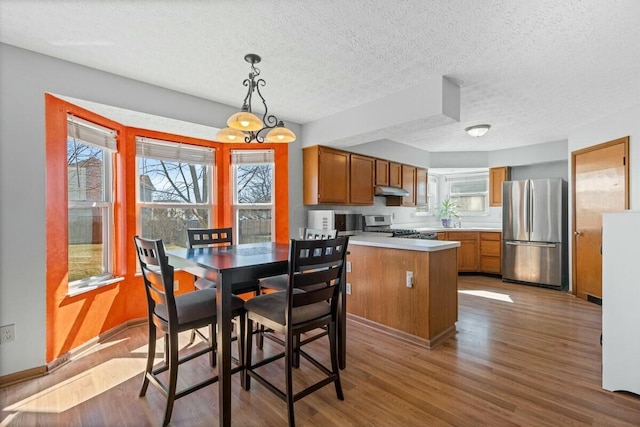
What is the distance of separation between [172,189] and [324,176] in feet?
6.02

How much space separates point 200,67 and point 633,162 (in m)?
4.69

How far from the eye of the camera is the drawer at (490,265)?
5434 millimetres

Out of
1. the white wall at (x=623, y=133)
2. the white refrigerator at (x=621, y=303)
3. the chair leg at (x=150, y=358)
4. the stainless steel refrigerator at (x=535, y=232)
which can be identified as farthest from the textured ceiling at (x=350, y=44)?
the chair leg at (x=150, y=358)

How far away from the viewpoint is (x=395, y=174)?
5102 millimetres

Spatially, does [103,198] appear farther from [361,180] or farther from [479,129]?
[479,129]

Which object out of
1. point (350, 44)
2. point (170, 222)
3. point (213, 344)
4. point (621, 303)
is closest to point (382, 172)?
point (350, 44)

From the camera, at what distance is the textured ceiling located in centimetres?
178

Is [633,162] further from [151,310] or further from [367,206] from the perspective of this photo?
[151,310]

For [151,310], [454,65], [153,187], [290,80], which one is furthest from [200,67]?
[454,65]

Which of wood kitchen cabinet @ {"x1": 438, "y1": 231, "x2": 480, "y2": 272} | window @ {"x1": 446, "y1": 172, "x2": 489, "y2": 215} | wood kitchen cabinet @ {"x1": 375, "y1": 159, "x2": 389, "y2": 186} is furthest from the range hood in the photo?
window @ {"x1": 446, "y1": 172, "x2": 489, "y2": 215}

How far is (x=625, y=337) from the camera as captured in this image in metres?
1.95

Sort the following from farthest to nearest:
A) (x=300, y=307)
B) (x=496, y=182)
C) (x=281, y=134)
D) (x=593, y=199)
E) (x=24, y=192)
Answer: (x=496, y=182) < (x=593, y=199) < (x=281, y=134) < (x=24, y=192) < (x=300, y=307)

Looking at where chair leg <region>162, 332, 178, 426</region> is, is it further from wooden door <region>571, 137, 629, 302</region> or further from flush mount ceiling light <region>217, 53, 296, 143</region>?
wooden door <region>571, 137, 629, 302</region>

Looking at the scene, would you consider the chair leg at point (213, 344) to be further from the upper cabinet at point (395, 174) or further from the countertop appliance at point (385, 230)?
the upper cabinet at point (395, 174)
